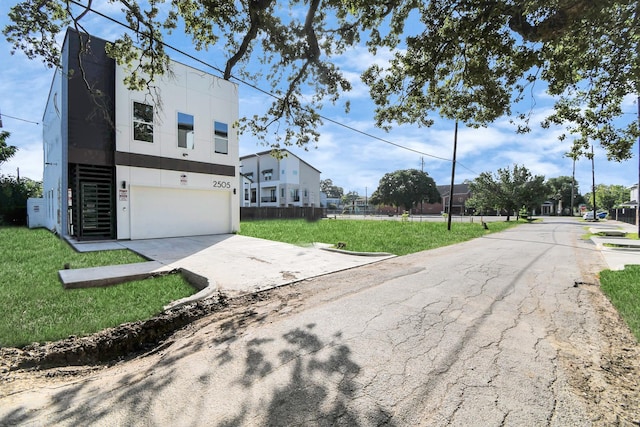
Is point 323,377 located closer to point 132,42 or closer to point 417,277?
point 417,277

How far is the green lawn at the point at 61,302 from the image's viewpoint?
401 cm

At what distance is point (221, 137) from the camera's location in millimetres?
15586

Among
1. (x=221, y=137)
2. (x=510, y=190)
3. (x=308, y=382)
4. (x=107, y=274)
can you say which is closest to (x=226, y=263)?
(x=107, y=274)

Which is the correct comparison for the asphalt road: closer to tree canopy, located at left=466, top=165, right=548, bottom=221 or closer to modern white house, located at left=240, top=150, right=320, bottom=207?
tree canopy, located at left=466, top=165, right=548, bottom=221

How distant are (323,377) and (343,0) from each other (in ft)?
22.2

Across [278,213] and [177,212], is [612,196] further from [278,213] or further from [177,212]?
[177,212]

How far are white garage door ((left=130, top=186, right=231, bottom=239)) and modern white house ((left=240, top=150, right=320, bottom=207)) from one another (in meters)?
28.7

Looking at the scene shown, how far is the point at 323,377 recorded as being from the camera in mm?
2910

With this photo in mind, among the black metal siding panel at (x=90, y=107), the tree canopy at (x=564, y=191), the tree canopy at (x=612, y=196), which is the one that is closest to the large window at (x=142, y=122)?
the black metal siding panel at (x=90, y=107)

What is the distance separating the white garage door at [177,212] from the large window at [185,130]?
7.17 feet

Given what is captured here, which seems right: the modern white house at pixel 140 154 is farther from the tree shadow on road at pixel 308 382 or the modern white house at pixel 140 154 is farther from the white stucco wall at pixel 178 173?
the tree shadow on road at pixel 308 382

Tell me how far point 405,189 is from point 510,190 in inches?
1123

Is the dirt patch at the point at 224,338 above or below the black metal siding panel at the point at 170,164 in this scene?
below

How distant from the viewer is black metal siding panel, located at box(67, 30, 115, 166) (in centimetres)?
1162
